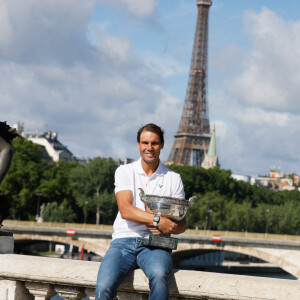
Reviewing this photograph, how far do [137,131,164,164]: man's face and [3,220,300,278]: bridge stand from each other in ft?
120

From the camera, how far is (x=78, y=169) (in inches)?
2324

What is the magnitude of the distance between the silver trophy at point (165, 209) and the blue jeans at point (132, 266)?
0.07 metres

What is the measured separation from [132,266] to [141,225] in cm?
37

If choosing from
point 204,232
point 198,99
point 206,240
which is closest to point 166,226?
point 206,240

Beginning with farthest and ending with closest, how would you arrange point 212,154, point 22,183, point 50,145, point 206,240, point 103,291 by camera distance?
point 212,154 → point 50,145 → point 22,183 → point 206,240 → point 103,291

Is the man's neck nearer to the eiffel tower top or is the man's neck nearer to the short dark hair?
the short dark hair

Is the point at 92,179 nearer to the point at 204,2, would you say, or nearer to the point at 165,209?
the point at 165,209

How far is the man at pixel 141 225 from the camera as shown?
191 inches

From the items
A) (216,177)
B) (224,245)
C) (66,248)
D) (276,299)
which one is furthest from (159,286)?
(216,177)

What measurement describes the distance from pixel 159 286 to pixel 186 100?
119 metres

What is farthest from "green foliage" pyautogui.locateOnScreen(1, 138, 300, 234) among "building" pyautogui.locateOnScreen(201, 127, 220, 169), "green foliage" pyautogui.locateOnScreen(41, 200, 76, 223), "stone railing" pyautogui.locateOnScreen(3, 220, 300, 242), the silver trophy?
"building" pyautogui.locateOnScreen(201, 127, 220, 169)

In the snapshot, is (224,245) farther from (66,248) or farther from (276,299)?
(276,299)

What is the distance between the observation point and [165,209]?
514cm

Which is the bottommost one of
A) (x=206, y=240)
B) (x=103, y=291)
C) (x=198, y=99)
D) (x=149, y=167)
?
(x=206, y=240)
